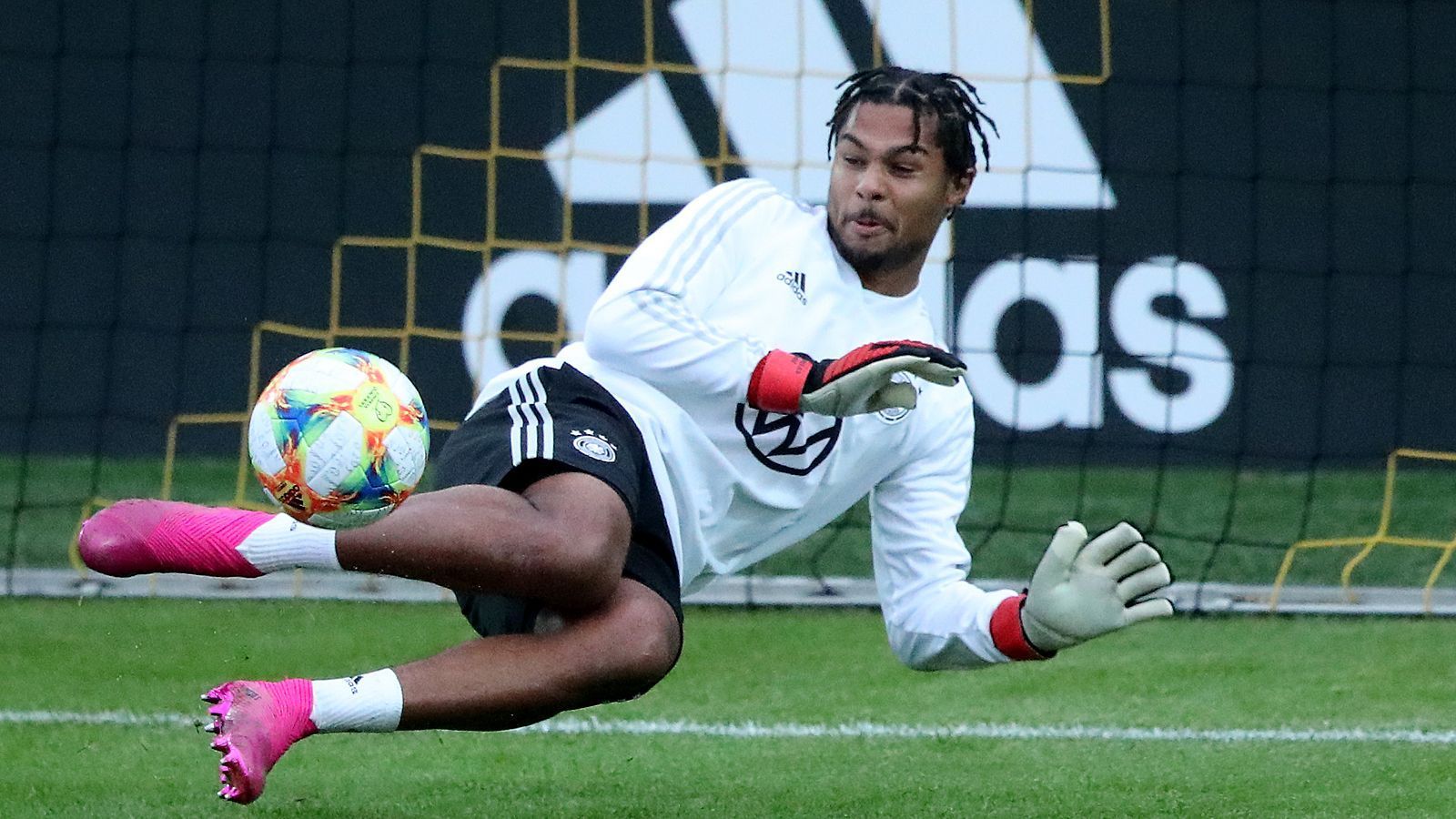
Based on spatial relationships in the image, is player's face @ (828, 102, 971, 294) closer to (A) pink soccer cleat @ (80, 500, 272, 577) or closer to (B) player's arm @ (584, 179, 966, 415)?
(B) player's arm @ (584, 179, 966, 415)

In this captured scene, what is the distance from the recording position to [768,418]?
395 cm

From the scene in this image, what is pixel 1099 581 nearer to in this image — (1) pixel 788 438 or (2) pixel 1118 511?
(1) pixel 788 438

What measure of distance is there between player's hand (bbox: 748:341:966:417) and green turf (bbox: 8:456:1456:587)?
3540 millimetres

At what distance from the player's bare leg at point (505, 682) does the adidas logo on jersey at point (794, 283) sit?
2.34 ft

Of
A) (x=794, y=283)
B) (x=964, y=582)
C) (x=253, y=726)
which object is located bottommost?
(x=253, y=726)

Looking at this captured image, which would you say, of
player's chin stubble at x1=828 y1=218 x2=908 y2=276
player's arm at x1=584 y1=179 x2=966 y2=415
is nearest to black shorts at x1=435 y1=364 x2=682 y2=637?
player's arm at x1=584 y1=179 x2=966 y2=415

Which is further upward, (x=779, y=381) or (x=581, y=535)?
(x=779, y=381)

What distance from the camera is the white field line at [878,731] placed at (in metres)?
4.78

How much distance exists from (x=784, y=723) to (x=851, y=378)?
1627mm

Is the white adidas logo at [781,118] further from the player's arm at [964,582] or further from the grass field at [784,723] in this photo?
the player's arm at [964,582]

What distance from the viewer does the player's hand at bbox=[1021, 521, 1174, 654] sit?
3.52 m

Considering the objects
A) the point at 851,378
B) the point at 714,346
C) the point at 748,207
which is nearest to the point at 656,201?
the point at 748,207

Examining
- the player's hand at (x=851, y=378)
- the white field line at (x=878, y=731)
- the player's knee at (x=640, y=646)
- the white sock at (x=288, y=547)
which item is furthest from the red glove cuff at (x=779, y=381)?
the white field line at (x=878, y=731)

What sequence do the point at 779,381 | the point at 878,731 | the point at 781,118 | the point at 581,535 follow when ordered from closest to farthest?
1. the point at 581,535
2. the point at 779,381
3. the point at 878,731
4. the point at 781,118
